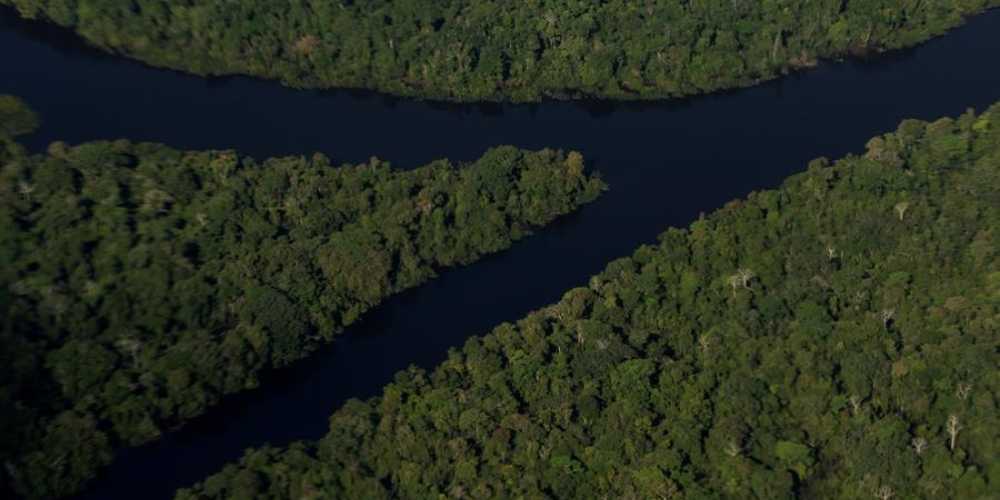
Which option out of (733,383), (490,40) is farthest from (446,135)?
(733,383)

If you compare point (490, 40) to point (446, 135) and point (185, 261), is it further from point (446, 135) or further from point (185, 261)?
point (185, 261)

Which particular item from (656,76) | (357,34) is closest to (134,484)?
(357,34)

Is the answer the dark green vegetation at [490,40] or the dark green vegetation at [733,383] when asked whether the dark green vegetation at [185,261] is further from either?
the dark green vegetation at [490,40]

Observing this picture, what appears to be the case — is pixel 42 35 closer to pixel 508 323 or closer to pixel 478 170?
pixel 478 170

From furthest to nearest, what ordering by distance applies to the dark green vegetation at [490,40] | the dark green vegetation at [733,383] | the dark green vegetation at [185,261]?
the dark green vegetation at [490,40] < the dark green vegetation at [185,261] < the dark green vegetation at [733,383]

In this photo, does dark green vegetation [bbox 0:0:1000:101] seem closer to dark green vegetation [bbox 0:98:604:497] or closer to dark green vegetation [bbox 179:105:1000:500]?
dark green vegetation [bbox 0:98:604:497]
